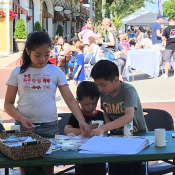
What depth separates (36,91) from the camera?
355 centimetres

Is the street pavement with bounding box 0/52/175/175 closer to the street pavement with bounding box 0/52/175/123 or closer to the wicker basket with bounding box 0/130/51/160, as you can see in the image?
the street pavement with bounding box 0/52/175/123

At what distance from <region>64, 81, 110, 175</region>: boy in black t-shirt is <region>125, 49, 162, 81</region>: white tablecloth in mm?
9297

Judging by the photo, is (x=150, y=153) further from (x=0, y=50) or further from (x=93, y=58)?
(x=0, y=50)

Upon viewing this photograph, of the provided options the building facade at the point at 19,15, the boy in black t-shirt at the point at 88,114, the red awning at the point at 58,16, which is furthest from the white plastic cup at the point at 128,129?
the red awning at the point at 58,16

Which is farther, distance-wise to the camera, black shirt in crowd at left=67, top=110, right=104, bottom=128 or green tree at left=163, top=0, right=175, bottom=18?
green tree at left=163, top=0, right=175, bottom=18

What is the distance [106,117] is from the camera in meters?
3.61

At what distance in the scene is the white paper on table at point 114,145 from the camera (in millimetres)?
2838

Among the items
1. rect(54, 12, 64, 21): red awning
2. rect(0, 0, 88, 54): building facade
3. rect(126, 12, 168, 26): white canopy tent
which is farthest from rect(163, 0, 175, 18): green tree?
rect(126, 12, 168, 26): white canopy tent

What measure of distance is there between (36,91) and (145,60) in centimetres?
1045

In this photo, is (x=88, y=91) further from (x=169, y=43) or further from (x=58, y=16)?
(x=58, y=16)

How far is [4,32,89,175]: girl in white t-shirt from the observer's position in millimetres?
3521

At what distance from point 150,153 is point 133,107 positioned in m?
0.66

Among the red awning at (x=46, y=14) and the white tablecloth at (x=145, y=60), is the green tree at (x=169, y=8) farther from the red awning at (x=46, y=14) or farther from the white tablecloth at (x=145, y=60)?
the white tablecloth at (x=145, y=60)

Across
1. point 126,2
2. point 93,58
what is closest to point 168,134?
point 93,58
